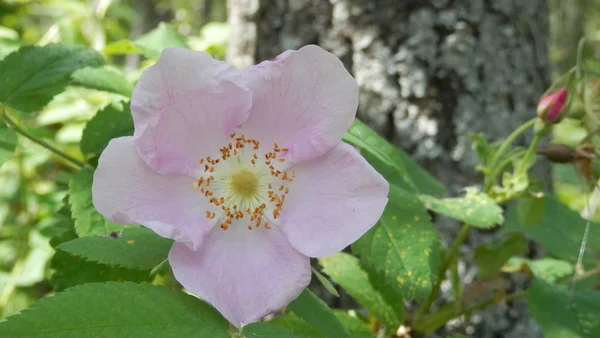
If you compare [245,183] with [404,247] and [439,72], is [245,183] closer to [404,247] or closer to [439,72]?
[404,247]

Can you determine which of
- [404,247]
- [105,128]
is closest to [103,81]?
[105,128]

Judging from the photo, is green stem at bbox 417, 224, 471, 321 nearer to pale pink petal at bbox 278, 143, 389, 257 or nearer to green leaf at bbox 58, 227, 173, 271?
pale pink petal at bbox 278, 143, 389, 257

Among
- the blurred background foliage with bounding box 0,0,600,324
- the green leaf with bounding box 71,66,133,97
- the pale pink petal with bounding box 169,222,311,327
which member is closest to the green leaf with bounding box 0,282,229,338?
the pale pink petal with bounding box 169,222,311,327

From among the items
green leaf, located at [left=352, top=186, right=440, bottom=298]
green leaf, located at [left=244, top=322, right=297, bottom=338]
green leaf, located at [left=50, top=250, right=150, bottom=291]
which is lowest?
green leaf, located at [left=50, top=250, right=150, bottom=291]

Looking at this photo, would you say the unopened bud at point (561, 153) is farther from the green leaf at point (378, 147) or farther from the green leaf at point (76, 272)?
the green leaf at point (76, 272)

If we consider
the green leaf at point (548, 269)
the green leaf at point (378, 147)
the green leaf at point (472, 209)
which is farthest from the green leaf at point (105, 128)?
the green leaf at point (548, 269)

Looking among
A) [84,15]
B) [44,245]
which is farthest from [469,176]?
[84,15]

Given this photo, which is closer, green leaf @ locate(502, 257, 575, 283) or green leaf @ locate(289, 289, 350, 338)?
green leaf @ locate(289, 289, 350, 338)
